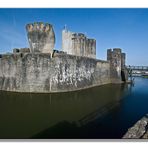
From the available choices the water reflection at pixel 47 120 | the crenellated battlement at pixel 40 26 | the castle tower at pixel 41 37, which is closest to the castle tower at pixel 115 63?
the castle tower at pixel 41 37

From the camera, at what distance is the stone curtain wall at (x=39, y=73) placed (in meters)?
8.02

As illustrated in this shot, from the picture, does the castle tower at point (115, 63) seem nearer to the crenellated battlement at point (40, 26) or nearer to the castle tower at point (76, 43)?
the castle tower at point (76, 43)

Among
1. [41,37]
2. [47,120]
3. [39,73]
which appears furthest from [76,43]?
Result: [47,120]

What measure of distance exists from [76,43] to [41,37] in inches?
295

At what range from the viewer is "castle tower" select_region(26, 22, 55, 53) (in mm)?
8383

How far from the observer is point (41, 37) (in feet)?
27.7

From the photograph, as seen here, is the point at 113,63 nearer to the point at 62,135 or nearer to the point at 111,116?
the point at 111,116

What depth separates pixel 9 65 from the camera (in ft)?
29.1

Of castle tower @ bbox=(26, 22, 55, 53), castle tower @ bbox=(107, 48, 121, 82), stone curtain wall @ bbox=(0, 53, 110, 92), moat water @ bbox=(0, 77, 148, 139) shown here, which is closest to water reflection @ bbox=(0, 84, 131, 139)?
moat water @ bbox=(0, 77, 148, 139)

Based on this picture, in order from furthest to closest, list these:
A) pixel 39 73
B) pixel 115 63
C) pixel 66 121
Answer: pixel 115 63 → pixel 39 73 → pixel 66 121

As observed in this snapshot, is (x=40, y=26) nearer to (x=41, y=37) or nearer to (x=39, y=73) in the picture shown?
(x=41, y=37)

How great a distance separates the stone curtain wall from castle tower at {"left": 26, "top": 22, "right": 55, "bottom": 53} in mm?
612

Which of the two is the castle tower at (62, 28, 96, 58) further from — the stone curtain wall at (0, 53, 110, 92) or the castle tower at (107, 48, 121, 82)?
the stone curtain wall at (0, 53, 110, 92)
